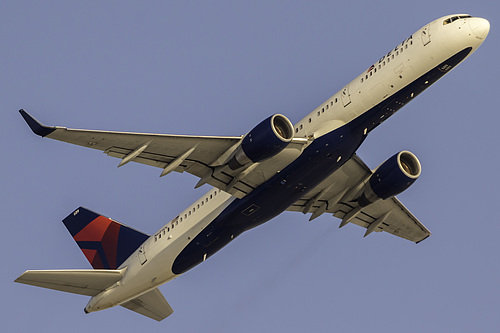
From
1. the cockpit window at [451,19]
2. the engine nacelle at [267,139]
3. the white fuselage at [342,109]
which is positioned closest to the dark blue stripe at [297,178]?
the white fuselage at [342,109]

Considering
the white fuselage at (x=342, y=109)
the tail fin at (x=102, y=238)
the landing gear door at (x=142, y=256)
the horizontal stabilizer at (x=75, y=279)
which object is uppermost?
the tail fin at (x=102, y=238)

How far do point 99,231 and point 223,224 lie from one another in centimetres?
936

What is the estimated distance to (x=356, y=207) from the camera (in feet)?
144

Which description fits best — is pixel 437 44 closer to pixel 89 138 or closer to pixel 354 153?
pixel 354 153

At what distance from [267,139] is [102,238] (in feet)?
48.1

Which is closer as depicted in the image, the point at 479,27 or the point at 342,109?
the point at 479,27

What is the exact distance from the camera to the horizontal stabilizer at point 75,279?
38.4 m

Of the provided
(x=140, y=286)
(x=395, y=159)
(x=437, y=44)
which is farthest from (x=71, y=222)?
(x=437, y=44)

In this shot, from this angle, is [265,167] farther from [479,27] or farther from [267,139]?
[479,27]

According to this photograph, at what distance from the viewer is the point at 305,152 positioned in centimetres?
3678

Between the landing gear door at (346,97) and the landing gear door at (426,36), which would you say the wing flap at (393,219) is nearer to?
the landing gear door at (346,97)

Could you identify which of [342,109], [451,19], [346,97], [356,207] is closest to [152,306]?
[356,207]

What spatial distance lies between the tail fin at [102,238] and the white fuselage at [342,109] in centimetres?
238

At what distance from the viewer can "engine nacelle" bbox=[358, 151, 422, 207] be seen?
40000mm
